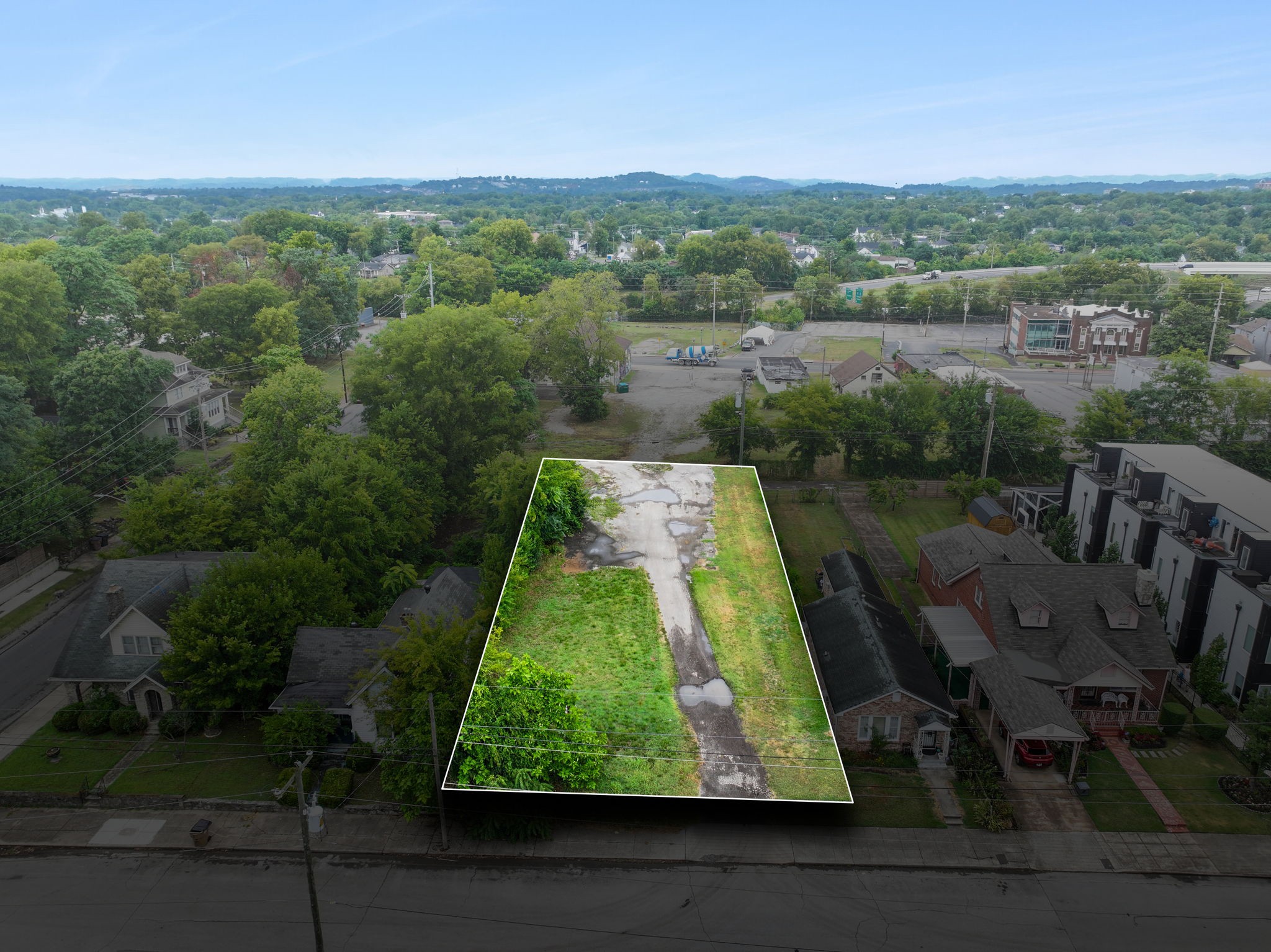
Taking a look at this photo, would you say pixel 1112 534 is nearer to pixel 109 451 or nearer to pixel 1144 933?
pixel 1144 933

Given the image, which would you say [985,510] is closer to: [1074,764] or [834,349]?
[1074,764]

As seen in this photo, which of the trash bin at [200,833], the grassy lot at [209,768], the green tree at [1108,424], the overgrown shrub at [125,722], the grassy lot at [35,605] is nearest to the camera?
the trash bin at [200,833]

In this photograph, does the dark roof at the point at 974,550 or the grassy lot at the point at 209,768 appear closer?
the grassy lot at the point at 209,768

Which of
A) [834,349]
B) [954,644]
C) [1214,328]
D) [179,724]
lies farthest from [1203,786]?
[834,349]

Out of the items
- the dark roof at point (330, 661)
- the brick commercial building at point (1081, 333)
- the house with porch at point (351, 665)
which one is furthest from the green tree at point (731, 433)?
the brick commercial building at point (1081, 333)

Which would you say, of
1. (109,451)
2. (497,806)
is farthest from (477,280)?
(497,806)

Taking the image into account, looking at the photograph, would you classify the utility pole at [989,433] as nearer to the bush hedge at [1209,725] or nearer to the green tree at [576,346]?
the bush hedge at [1209,725]
